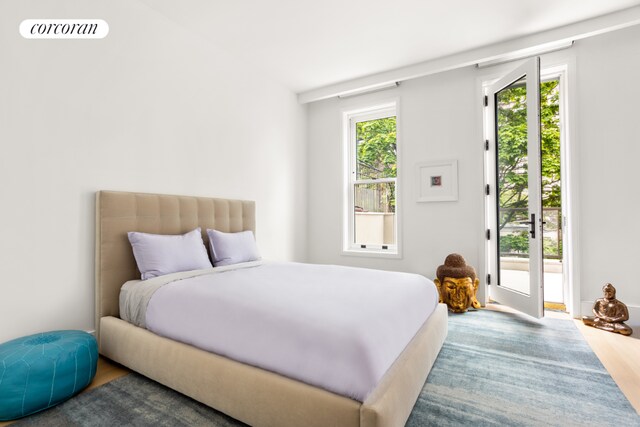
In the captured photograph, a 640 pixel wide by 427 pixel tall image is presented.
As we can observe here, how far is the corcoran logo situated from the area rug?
2.25 meters

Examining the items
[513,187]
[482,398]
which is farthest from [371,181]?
[482,398]

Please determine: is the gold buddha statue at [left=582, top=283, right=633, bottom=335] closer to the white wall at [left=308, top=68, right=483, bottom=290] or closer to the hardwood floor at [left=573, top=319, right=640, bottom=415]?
the hardwood floor at [left=573, top=319, right=640, bottom=415]

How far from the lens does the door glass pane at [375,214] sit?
4285mm

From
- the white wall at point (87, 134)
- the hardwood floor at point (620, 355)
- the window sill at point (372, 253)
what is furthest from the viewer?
the window sill at point (372, 253)

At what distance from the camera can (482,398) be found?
1.72 meters

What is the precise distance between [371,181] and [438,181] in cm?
91

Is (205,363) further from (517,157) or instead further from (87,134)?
(517,157)

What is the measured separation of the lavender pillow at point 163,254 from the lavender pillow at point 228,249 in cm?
24

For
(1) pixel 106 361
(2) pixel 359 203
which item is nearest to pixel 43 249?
(1) pixel 106 361

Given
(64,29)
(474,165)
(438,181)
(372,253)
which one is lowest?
(372,253)

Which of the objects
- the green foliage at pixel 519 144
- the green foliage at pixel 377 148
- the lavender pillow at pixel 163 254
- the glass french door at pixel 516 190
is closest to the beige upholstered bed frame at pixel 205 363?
the lavender pillow at pixel 163 254

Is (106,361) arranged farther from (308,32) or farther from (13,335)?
(308,32)

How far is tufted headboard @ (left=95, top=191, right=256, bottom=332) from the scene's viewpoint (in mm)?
2303

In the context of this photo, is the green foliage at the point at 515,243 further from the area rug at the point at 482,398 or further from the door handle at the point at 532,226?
the area rug at the point at 482,398
